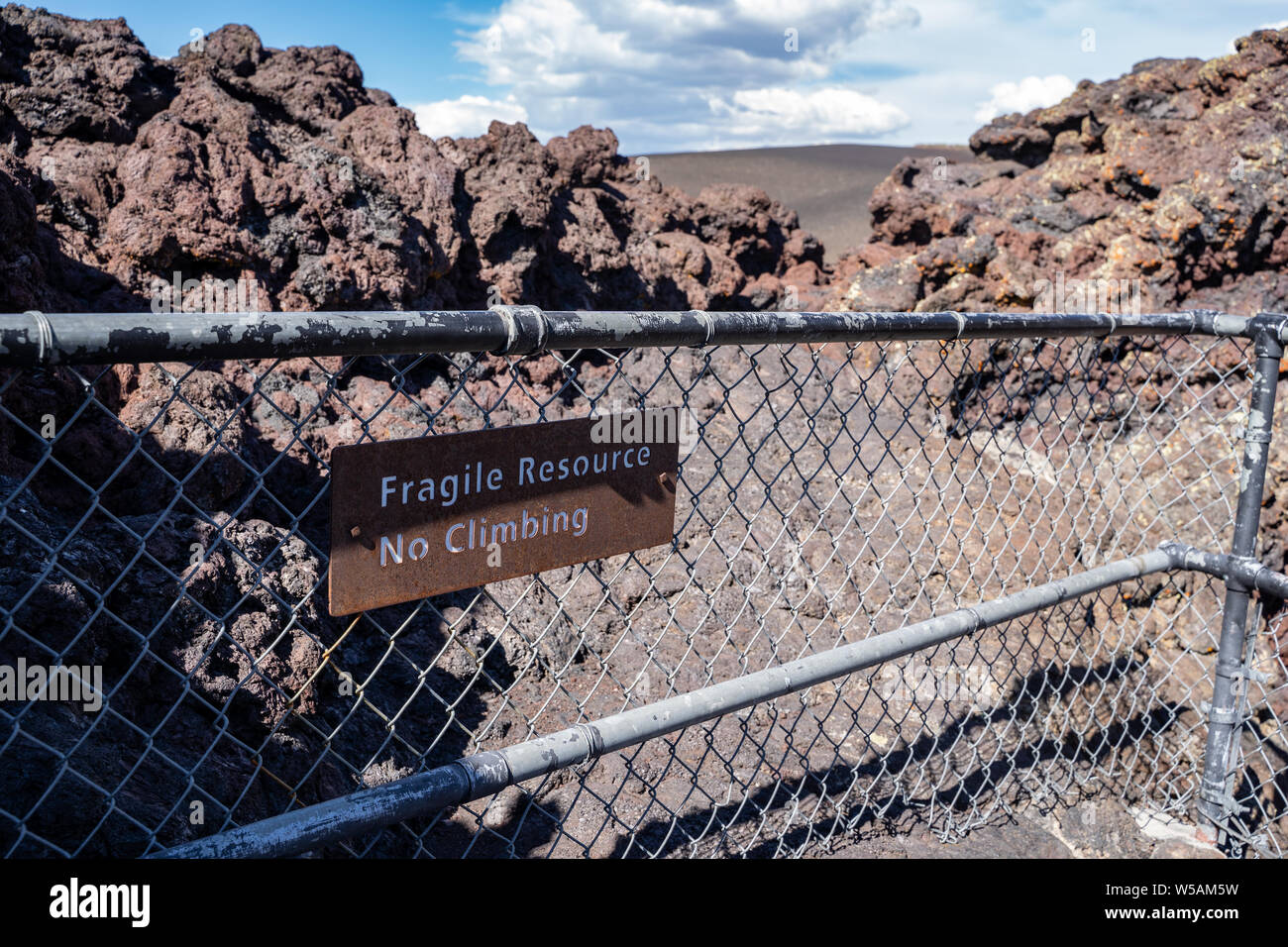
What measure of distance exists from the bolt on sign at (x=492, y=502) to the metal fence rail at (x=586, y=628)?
97 mm

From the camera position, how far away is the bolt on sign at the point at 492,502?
1448 millimetres

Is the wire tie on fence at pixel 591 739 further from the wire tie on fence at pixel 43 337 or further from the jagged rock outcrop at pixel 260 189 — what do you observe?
the jagged rock outcrop at pixel 260 189

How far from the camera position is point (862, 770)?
10.7 feet

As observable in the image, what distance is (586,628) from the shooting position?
11.0 feet

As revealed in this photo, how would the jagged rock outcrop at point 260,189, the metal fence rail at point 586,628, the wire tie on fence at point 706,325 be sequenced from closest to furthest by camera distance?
the metal fence rail at point 586,628 < the wire tie on fence at point 706,325 < the jagged rock outcrop at point 260,189

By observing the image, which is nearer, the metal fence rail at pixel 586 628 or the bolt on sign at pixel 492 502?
the bolt on sign at pixel 492 502

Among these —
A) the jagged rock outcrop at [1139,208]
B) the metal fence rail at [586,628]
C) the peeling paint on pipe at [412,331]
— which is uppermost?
the jagged rock outcrop at [1139,208]

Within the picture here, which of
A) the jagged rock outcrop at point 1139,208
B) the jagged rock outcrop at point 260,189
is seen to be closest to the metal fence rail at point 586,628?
the jagged rock outcrop at point 260,189

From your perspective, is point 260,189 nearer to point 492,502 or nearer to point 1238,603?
point 492,502

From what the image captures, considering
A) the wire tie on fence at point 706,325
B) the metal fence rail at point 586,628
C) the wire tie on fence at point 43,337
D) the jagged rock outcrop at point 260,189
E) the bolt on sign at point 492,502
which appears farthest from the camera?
the jagged rock outcrop at point 260,189

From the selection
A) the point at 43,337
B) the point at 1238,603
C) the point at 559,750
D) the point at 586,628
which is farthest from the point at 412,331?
the point at 1238,603

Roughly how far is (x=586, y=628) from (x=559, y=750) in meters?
1.61

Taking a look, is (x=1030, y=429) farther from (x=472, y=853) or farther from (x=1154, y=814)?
(x=472, y=853)
